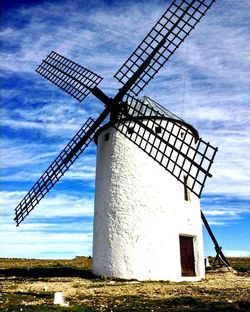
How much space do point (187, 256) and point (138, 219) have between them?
11.3 ft

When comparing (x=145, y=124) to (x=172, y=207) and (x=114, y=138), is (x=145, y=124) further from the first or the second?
(x=172, y=207)

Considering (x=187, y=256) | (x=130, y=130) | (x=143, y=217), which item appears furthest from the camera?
(x=187, y=256)

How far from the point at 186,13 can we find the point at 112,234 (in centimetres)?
1224

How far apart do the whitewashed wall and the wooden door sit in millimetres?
293

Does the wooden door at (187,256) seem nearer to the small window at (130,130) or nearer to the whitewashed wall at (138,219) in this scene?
the whitewashed wall at (138,219)

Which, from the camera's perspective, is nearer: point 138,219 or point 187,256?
point 138,219

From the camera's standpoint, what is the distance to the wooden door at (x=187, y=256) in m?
18.8

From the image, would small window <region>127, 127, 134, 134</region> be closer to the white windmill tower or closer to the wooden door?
the white windmill tower

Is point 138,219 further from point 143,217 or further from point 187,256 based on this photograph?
point 187,256

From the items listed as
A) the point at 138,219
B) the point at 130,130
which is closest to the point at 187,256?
the point at 138,219

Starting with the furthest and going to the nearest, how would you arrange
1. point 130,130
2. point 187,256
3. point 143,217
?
1. point 187,256
2. point 130,130
3. point 143,217

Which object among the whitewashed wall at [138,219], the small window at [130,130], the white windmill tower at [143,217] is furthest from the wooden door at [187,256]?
the small window at [130,130]

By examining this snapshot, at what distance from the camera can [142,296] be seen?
11.8 meters

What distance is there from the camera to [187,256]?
750 inches
